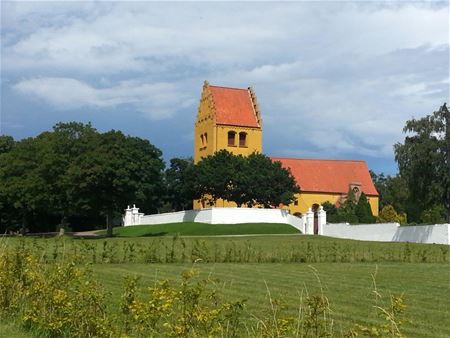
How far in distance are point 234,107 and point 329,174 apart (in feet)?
65.3

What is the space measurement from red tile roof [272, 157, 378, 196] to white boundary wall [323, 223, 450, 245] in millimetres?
32373

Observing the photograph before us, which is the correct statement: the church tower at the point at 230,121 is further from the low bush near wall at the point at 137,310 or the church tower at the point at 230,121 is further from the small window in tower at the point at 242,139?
the low bush near wall at the point at 137,310

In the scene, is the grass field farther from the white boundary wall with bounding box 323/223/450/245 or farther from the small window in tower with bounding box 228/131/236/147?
the small window in tower with bounding box 228/131/236/147

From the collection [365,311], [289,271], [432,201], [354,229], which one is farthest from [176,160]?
[365,311]

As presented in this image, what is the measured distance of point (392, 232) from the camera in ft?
148

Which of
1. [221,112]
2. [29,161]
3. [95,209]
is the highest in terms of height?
[221,112]

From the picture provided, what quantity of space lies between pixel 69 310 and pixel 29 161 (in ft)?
176

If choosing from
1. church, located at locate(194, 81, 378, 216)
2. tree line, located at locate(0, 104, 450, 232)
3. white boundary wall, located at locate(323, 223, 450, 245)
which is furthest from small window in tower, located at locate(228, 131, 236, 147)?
white boundary wall, located at locate(323, 223, 450, 245)

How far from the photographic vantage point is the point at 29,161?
5722 cm

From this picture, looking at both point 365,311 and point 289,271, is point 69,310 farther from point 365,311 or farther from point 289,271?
point 289,271

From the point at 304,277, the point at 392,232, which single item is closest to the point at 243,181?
the point at 392,232

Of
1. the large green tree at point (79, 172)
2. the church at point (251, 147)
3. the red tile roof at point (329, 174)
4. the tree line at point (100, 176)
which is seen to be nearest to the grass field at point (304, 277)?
the large green tree at point (79, 172)

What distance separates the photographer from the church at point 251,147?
79.1 metres

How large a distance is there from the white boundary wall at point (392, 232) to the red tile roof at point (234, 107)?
88.1 ft
